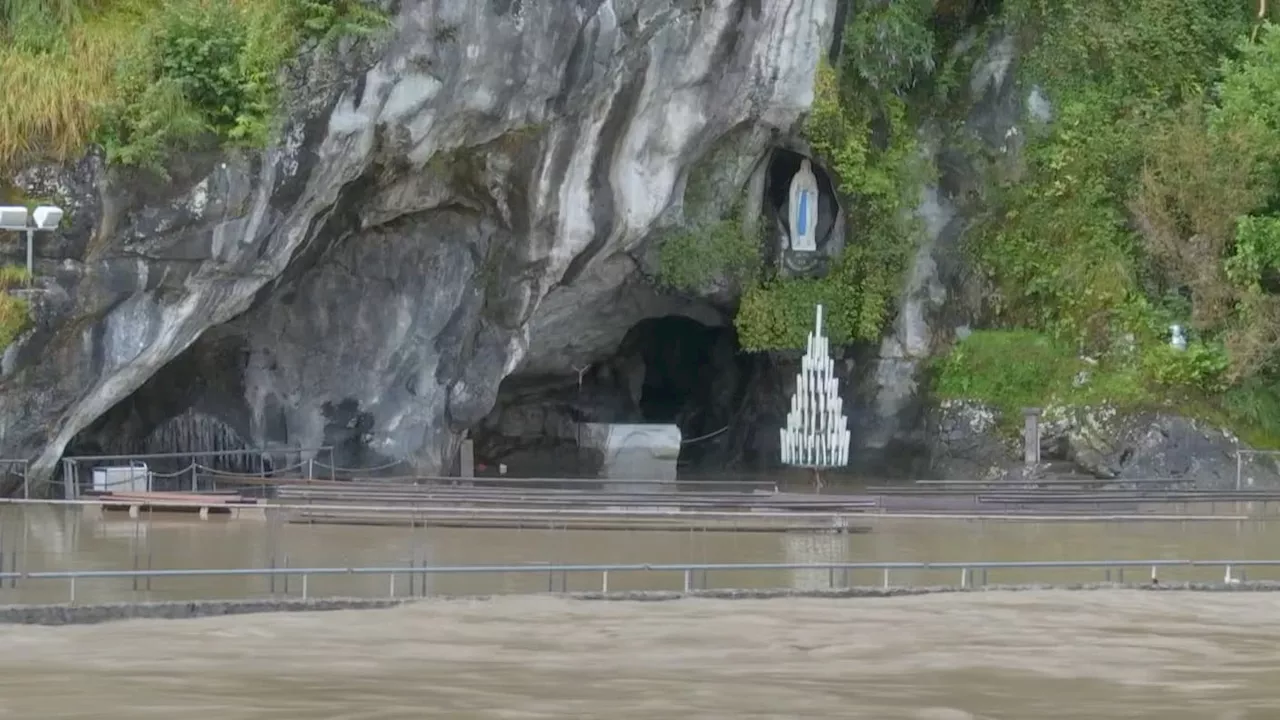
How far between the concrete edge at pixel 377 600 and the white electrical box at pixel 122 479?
9.22 m

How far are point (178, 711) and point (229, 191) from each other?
11858 mm

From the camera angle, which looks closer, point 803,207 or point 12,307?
point 12,307

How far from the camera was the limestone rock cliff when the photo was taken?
66.5 feet

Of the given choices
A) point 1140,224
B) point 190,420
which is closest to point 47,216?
point 190,420

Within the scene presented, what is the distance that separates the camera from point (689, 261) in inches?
1110

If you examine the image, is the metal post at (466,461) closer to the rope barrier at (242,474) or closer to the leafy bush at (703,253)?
the rope barrier at (242,474)

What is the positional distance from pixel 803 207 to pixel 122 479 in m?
13.0

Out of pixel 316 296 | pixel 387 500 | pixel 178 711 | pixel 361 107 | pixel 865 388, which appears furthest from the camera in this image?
pixel 865 388

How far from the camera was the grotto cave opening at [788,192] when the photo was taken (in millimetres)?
29461

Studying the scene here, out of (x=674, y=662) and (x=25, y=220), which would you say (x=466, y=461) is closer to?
(x=25, y=220)

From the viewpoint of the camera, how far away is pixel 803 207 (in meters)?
29.0

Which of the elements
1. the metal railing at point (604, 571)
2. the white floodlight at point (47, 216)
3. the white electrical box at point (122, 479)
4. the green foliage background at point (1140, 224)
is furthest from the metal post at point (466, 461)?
the metal railing at point (604, 571)

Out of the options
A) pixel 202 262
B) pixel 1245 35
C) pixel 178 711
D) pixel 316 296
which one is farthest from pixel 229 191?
pixel 1245 35

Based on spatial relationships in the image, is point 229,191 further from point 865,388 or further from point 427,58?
point 865,388
